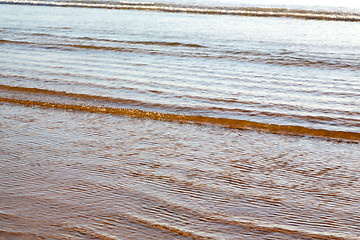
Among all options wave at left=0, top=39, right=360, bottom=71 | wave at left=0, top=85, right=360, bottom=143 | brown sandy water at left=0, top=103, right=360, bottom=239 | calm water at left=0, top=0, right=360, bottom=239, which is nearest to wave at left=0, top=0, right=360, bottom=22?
wave at left=0, top=39, right=360, bottom=71

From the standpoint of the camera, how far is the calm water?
377 centimetres

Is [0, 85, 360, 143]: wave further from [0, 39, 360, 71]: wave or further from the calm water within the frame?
[0, 39, 360, 71]: wave

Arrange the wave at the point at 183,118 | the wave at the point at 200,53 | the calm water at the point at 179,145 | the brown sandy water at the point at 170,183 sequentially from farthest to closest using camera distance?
the wave at the point at 200,53 < the wave at the point at 183,118 < the calm water at the point at 179,145 < the brown sandy water at the point at 170,183

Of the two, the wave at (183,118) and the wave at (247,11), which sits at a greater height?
the wave at (247,11)

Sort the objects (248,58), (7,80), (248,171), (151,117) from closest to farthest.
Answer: (248,171), (151,117), (7,80), (248,58)

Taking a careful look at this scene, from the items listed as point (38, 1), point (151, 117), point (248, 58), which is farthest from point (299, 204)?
point (38, 1)

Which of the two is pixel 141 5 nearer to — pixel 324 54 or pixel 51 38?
pixel 51 38

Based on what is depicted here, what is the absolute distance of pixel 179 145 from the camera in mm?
5711

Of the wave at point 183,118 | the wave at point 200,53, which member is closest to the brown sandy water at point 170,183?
the wave at point 183,118

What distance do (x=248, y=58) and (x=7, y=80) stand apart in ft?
19.9

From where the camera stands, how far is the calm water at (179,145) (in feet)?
12.4

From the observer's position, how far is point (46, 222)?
3691 mm

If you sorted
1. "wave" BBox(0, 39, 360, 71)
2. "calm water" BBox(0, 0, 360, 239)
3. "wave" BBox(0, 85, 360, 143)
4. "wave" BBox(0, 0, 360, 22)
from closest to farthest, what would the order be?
"calm water" BBox(0, 0, 360, 239)
"wave" BBox(0, 85, 360, 143)
"wave" BBox(0, 39, 360, 71)
"wave" BBox(0, 0, 360, 22)

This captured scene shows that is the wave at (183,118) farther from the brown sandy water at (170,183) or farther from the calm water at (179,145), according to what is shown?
the brown sandy water at (170,183)
